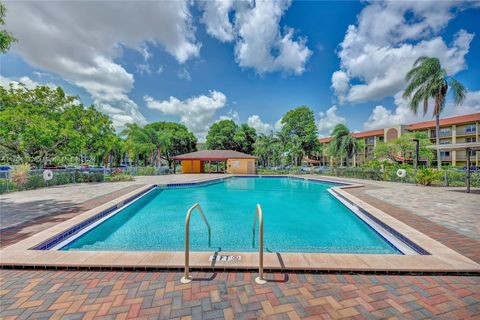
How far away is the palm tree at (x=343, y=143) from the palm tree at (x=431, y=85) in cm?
742

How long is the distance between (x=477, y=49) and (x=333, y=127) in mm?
13826

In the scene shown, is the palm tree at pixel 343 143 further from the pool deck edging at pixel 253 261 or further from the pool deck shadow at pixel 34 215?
the pool deck shadow at pixel 34 215

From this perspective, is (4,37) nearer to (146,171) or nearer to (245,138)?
(146,171)

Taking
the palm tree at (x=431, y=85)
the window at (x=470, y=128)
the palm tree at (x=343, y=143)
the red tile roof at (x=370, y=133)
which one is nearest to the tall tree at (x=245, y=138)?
the palm tree at (x=343, y=143)

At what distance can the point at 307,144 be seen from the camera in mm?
32250

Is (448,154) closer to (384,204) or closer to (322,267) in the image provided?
(384,204)

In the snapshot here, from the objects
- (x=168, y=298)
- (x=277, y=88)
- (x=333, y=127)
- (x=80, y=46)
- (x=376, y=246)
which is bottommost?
(x=376, y=246)

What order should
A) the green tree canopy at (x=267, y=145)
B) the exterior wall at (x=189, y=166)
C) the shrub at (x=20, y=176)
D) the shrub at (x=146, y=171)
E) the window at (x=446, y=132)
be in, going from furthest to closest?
1. the window at (x=446, y=132)
2. the green tree canopy at (x=267, y=145)
3. the exterior wall at (x=189, y=166)
4. the shrub at (x=146, y=171)
5. the shrub at (x=20, y=176)

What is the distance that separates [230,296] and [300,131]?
3355cm

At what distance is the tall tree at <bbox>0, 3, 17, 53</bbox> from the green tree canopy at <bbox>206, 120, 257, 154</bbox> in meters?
28.5

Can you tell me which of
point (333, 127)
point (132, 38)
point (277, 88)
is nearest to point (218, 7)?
point (132, 38)

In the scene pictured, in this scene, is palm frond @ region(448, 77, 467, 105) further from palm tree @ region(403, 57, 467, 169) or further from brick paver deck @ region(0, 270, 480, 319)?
brick paver deck @ region(0, 270, 480, 319)

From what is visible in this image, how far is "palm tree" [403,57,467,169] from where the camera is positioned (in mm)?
16078

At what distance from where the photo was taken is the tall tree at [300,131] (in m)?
31.8
